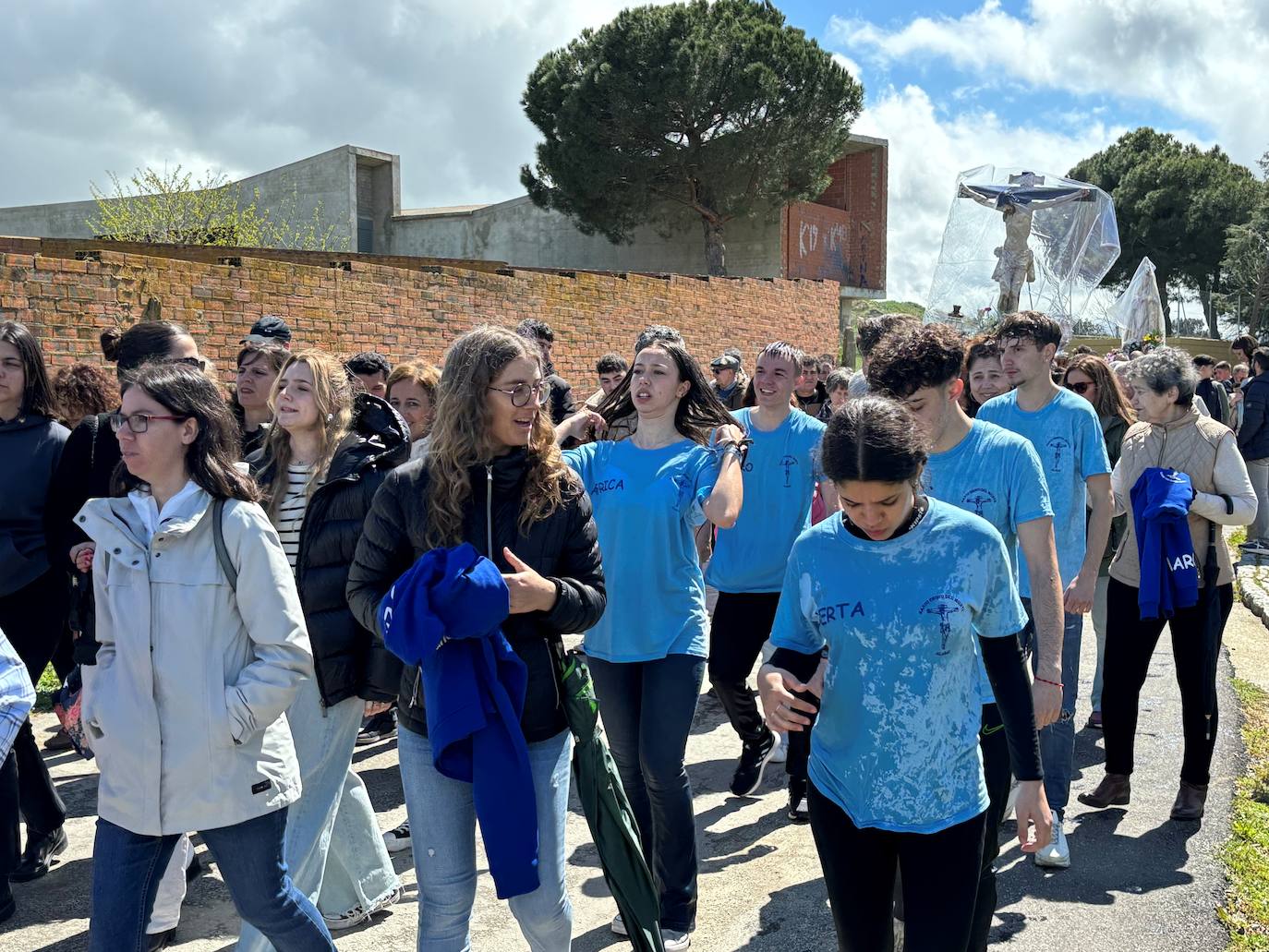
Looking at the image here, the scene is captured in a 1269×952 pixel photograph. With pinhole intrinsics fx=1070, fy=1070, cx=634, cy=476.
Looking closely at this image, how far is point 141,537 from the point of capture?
8.58ft

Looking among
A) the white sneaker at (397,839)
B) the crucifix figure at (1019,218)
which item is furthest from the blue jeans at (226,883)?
the crucifix figure at (1019,218)

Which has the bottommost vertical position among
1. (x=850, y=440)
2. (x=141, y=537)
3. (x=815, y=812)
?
(x=815, y=812)

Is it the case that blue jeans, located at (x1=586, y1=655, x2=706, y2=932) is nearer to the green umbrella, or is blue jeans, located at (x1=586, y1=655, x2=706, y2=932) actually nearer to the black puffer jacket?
→ the green umbrella

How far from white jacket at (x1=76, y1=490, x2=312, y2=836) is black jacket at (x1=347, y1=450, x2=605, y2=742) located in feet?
0.82

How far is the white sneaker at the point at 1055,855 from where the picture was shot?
162 inches

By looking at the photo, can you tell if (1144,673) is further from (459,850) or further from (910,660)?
(459,850)

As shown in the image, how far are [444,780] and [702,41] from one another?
29.8m

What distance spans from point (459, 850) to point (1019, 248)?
51.0 ft

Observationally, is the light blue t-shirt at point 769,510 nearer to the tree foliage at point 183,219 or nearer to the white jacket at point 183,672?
the white jacket at point 183,672

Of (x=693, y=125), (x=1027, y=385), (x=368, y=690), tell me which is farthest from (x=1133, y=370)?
(x=693, y=125)

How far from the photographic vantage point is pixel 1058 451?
13.8 ft

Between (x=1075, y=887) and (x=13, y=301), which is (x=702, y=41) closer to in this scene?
(x=13, y=301)

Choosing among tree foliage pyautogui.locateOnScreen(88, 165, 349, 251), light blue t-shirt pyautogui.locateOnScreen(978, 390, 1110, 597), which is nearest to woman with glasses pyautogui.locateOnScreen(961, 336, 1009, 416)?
light blue t-shirt pyautogui.locateOnScreen(978, 390, 1110, 597)

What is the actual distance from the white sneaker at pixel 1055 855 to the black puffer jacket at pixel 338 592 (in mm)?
2603
